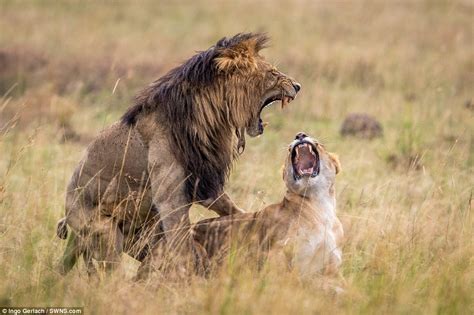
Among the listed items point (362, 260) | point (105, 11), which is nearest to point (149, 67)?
point (105, 11)

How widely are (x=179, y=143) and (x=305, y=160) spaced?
2.79 ft

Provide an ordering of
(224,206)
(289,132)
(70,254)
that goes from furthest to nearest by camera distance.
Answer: (289,132)
(224,206)
(70,254)

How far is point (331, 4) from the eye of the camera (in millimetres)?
22578

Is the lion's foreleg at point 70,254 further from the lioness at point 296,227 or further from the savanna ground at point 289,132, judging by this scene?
the lioness at point 296,227

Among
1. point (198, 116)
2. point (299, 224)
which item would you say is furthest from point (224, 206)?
point (198, 116)

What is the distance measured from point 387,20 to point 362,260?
1469 centimetres

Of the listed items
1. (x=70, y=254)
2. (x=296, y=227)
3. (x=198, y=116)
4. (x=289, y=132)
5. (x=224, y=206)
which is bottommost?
(x=70, y=254)

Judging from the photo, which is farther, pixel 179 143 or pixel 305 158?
pixel 305 158

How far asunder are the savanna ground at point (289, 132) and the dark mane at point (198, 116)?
67 centimetres

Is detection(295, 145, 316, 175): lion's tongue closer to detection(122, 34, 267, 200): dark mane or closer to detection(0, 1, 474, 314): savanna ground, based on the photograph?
detection(0, 1, 474, 314): savanna ground

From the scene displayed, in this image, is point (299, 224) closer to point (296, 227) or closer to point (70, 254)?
point (296, 227)

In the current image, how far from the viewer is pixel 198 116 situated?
5.96 meters

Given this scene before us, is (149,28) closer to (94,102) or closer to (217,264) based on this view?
(94,102)

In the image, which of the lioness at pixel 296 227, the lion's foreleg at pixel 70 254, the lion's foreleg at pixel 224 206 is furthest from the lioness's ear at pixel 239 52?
the lion's foreleg at pixel 70 254
